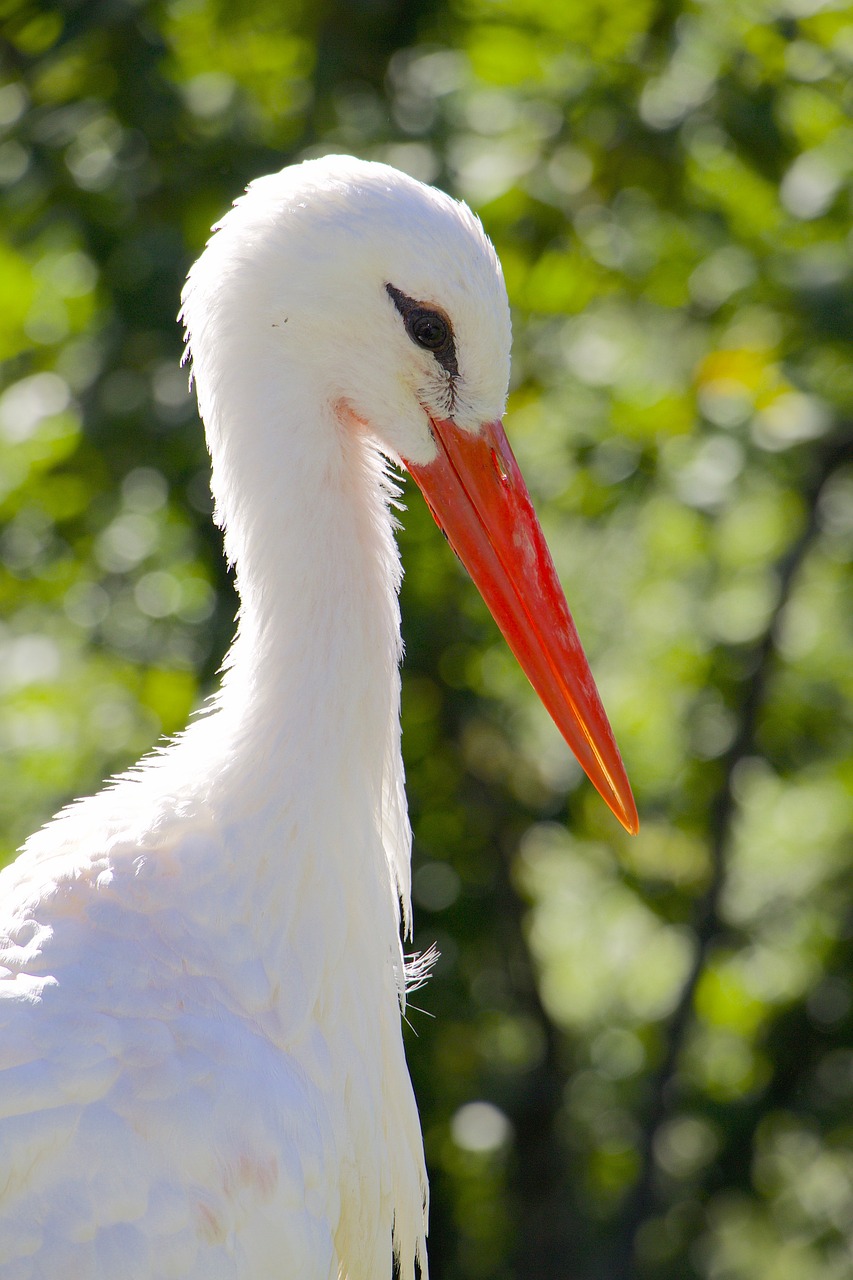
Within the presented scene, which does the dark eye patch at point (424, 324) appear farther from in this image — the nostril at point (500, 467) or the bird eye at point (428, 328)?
the nostril at point (500, 467)

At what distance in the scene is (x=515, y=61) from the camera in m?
3.04

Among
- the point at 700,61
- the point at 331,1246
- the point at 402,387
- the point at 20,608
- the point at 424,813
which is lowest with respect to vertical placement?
the point at 331,1246

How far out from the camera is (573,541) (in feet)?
11.3

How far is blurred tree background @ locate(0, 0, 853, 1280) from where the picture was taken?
3.01m

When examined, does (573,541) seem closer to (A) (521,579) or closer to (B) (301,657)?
(A) (521,579)

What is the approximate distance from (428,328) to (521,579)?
1.13ft

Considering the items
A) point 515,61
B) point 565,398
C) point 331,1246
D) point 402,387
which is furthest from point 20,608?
point 331,1246

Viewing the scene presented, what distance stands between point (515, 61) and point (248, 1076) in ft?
7.14

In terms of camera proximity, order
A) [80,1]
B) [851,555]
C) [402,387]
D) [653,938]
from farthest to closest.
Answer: [653,938] < [851,555] < [80,1] < [402,387]

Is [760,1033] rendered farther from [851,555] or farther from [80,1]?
[80,1]

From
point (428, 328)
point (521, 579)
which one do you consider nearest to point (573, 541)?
point (521, 579)

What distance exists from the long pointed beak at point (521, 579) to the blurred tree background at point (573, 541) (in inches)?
43.9

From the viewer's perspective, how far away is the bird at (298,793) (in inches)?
62.8

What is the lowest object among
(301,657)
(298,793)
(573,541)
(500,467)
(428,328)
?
(298,793)
